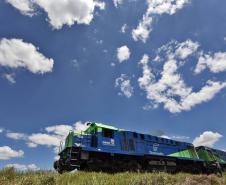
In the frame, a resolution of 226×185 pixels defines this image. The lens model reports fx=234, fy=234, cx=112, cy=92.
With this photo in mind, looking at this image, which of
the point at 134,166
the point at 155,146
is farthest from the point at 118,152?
the point at 155,146

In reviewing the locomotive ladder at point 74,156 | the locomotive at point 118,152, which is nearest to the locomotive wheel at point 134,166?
the locomotive at point 118,152

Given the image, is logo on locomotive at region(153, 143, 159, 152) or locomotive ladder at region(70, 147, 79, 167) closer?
locomotive ladder at region(70, 147, 79, 167)

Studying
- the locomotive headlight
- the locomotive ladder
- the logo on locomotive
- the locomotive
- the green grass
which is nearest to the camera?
the green grass

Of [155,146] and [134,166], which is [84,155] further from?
[155,146]

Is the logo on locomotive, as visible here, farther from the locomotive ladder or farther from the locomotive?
the locomotive ladder

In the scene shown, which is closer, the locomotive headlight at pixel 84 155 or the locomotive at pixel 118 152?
the locomotive headlight at pixel 84 155

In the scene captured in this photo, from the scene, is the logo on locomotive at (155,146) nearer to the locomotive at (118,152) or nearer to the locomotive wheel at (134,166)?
the locomotive at (118,152)

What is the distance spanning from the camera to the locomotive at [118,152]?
650 inches

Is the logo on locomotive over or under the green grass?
over

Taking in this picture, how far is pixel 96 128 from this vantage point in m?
18.0

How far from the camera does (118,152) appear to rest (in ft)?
59.3

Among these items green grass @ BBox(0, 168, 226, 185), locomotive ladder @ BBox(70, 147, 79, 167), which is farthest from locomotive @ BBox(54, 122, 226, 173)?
green grass @ BBox(0, 168, 226, 185)

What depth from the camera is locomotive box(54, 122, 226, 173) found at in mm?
16516

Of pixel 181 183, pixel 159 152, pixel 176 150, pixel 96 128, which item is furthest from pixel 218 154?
pixel 181 183
